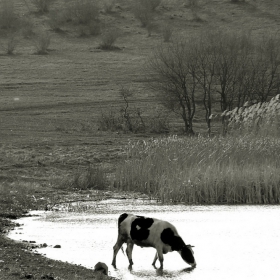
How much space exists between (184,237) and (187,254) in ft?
11.6

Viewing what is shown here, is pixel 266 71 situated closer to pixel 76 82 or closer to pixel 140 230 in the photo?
pixel 76 82

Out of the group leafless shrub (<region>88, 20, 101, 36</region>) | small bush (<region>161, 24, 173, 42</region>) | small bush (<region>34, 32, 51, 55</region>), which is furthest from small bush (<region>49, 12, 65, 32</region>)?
small bush (<region>161, 24, 173, 42</region>)

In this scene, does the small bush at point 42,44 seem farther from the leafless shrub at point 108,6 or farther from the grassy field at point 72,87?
the leafless shrub at point 108,6

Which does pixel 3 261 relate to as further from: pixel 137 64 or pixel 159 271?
pixel 137 64

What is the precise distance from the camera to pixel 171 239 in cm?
1288

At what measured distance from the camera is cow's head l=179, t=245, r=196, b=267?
43.0ft

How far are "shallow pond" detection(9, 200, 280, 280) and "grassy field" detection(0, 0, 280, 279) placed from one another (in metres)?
1.17

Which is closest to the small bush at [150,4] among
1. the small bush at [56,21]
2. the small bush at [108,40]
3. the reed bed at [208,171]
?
the small bush at [56,21]

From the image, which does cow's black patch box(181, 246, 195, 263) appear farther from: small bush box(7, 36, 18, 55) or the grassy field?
small bush box(7, 36, 18, 55)

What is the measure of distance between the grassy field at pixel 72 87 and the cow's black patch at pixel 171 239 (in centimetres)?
230

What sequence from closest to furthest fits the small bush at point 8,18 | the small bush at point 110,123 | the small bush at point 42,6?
the small bush at point 110,123 → the small bush at point 8,18 → the small bush at point 42,6

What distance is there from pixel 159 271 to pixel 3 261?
2284 mm

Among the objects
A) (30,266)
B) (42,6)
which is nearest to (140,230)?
(30,266)

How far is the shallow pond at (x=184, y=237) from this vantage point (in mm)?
13430
